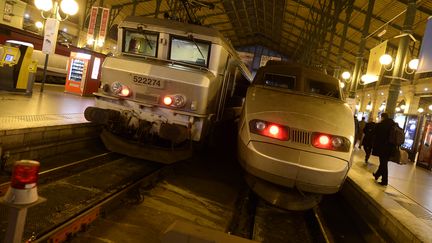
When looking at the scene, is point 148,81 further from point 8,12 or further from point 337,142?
point 8,12

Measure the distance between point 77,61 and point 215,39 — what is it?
8847mm

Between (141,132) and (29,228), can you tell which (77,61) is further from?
(29,228)

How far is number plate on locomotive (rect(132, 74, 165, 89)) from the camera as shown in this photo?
7.06 m

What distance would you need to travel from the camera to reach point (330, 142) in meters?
5.70

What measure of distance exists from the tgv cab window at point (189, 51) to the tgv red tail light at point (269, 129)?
229 cm

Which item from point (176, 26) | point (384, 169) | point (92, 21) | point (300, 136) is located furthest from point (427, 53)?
point (92, 21)

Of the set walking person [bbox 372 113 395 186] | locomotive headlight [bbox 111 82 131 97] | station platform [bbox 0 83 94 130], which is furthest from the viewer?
walking person [bbox 372 113 395 186]

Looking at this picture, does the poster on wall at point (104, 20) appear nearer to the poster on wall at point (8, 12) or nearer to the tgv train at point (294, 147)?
the poster on wall at point (8, 12)

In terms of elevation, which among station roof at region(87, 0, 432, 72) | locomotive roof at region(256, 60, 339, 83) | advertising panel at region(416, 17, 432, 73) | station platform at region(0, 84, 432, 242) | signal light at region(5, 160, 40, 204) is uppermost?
station roof at region(87, 0, 432, 72)

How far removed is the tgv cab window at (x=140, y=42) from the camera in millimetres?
7902

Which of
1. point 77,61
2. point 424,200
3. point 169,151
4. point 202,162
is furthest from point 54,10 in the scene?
point 424,200

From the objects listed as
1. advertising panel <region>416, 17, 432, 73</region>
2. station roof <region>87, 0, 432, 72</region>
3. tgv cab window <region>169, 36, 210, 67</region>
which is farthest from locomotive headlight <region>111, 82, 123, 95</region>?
advertising panel <region>416, 17, 432, 73</region>

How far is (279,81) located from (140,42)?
3.00m

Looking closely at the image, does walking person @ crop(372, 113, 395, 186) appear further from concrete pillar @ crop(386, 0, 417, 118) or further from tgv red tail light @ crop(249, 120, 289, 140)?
tgv red tail light @ crop(249, 120, 289, 140)
